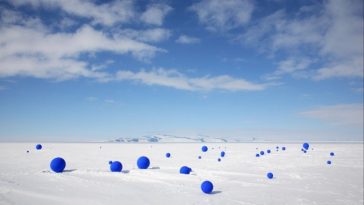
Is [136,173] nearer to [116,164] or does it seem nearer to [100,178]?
[116,164]

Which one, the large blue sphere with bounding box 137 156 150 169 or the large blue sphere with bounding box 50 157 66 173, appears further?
the large blue sphere with bounding box 137 156 150 169

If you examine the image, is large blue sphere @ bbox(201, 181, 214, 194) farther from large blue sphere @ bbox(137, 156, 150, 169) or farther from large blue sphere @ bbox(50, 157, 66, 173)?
large blue sphere @ bbox(50, 157, 66, 173)

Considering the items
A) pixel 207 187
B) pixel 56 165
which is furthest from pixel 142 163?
pixel 207 187

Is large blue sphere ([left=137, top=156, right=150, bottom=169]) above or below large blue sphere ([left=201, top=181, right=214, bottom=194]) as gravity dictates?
above

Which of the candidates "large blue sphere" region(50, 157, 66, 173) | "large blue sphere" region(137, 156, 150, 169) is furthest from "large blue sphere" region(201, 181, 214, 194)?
"large blue sphere" region(50, 157, 66, 173)

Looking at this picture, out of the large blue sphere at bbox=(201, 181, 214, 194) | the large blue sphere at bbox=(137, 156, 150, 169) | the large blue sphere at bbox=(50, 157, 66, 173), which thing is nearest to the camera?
the large blue sphere at bbox=(201, 181, 214, 194)

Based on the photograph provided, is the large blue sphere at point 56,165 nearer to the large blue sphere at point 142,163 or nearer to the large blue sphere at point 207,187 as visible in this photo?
the large blue sphere at point 142,163

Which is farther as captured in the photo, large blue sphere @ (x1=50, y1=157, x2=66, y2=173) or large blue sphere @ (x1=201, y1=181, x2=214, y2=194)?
large blue sphere @ (x1=50, y1=157, x2=66, y2=173)

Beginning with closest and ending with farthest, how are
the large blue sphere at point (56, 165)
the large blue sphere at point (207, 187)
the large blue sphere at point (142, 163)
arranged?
the large blue sphere at point (207, 187), the large blue sphere at point (56, 165), the large blue sphere at point (142, 163)

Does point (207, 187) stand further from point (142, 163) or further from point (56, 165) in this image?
point (56, 165)

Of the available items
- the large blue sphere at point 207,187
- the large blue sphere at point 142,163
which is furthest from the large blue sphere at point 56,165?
the large blue sphere at point 207,187

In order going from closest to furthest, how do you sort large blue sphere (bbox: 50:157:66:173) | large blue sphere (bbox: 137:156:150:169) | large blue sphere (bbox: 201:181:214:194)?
1. large blue sphere (bbox: 201:181:214:194)
2. large blue sphere (bbox: 50:157:66:173)
3. large blue sphere (bbox: 137:156:150:169)

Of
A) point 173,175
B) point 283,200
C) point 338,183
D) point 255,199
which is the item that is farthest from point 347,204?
point 173,175

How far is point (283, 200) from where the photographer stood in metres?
12.7
